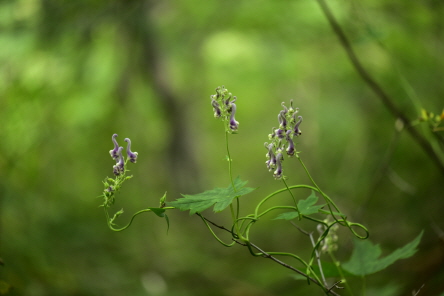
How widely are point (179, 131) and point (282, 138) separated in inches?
147

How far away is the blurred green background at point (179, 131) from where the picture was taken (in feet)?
7.41

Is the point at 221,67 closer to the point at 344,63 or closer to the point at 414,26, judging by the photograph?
the point at 344,63

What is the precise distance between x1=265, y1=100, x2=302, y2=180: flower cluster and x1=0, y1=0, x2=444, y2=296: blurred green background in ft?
2.22

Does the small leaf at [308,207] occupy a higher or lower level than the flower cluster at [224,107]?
lower

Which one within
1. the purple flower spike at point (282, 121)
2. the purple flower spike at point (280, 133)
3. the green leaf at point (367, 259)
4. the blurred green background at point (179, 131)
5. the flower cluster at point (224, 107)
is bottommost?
the green leaf at point (367, 259)

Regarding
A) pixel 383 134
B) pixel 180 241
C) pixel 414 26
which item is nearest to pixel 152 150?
pixel 180 241

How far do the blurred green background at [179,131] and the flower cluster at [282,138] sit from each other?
0.68m

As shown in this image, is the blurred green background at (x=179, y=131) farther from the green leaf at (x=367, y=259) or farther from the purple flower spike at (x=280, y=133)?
the purple flower spike at (x=280, y=133)

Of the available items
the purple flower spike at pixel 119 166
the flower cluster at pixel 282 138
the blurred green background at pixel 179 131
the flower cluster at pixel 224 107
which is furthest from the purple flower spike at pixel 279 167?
the blurred green background at pixel 179 131

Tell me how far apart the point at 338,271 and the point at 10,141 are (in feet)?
7.35

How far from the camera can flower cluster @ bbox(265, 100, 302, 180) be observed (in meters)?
0.79

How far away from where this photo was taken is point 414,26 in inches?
112

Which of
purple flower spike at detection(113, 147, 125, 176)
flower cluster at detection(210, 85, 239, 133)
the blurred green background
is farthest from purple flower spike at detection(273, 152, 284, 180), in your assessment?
the blurred green background

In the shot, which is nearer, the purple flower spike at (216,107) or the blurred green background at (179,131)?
the purple flower spike at (216,107)
